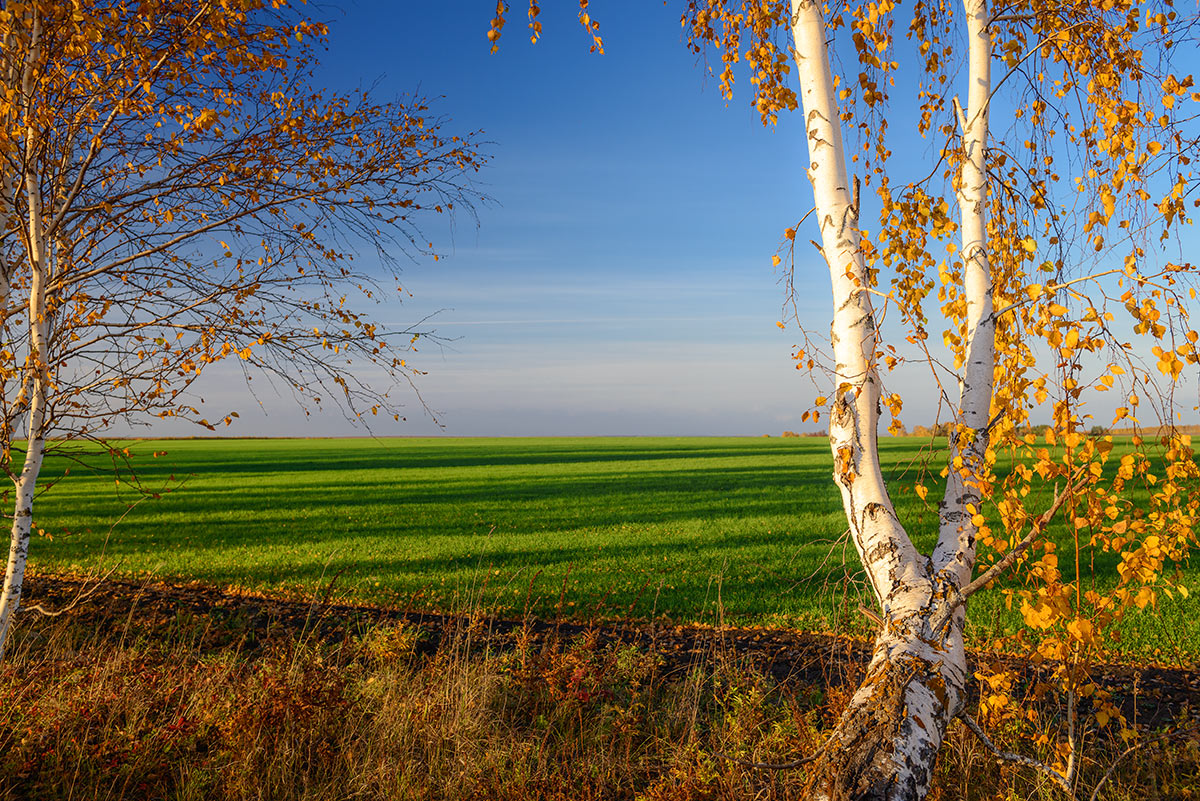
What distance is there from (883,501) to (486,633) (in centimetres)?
431

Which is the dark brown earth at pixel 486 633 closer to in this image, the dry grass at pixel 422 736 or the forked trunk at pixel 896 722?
the dry grass at pixel 422 736

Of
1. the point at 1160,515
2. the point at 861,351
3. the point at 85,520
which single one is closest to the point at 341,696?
the point at 861,351

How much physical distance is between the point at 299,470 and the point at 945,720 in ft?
97.0

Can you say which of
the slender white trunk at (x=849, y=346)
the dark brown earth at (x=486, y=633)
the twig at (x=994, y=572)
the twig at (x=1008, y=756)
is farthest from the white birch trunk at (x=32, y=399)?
the twig at (x=1008, y=756)

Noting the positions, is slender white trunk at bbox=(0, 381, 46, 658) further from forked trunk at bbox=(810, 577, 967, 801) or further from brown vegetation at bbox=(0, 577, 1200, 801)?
forked trunk at bbox=(810, 577, 967, 801)

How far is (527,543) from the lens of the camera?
487 inches

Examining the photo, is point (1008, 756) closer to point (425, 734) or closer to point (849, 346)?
point (849, 346)

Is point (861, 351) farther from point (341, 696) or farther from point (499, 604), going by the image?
point (499, 604)

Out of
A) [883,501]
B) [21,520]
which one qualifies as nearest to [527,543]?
[21,520]

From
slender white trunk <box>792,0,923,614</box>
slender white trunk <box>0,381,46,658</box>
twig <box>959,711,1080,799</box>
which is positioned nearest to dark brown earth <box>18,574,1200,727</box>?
slender white trunk <box>0,381,46,658</box>

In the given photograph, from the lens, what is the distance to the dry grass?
3.82 m

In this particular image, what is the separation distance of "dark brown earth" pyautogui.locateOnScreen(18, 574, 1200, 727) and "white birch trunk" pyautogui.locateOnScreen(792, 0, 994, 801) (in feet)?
6.53

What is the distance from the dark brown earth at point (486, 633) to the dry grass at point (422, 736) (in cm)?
44

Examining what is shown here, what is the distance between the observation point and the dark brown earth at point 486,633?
5.67m
